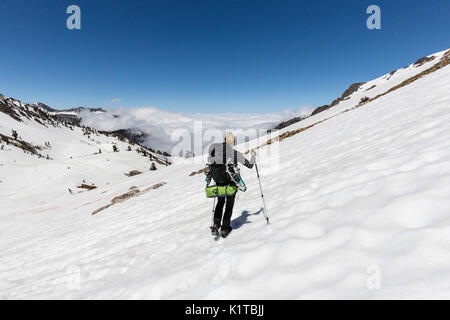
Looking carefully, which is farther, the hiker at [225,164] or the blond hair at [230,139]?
the blond hair at [230,139]

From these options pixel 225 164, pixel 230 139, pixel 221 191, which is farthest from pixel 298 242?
pixel 230 139

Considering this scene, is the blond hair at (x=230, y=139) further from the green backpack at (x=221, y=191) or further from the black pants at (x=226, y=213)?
the black pants at (x=226, y=213)

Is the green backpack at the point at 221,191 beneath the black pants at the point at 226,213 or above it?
above

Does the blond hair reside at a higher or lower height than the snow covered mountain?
higher

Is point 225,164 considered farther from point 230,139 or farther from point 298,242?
point 298,242

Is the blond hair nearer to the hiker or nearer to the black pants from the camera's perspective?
the hiker

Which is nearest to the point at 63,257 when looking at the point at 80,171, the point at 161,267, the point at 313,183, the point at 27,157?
the point at 161,267

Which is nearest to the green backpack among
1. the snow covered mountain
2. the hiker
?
the hiker

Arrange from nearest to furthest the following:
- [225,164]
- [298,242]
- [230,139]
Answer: [298,242]
[225,164]
[230,139]

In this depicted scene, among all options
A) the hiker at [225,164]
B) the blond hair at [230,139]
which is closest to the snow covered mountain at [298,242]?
the hiker at [225,164]

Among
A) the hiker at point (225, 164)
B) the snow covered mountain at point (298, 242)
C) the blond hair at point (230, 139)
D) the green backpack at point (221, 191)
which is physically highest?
the blond hair at point (230, 139)

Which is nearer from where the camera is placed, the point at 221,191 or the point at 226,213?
the point at 221,191
